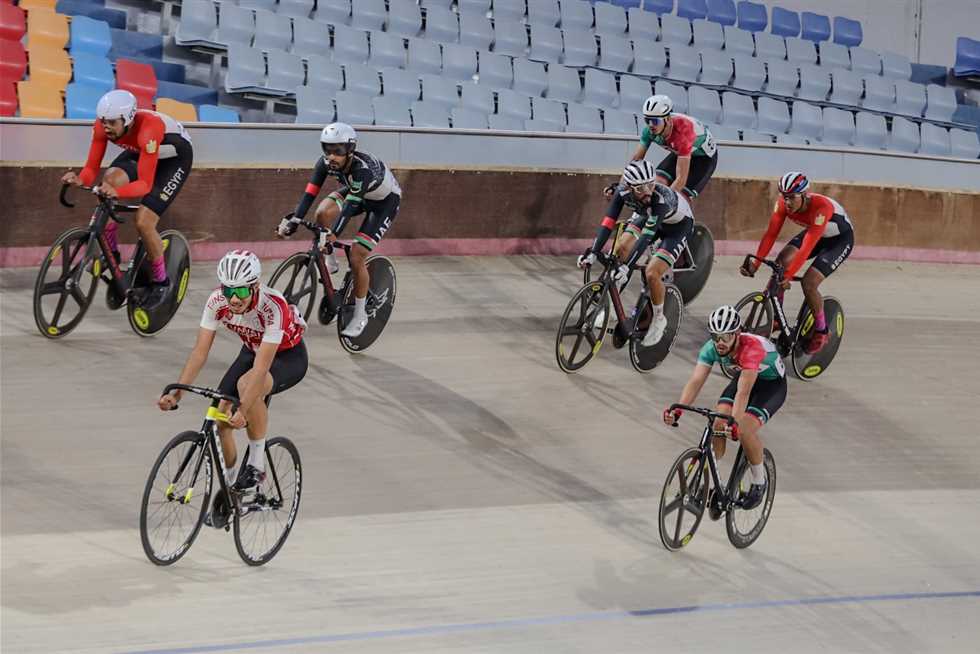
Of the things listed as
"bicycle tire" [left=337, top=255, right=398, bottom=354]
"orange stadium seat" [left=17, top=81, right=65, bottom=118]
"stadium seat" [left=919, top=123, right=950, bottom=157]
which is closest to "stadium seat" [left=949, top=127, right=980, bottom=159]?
"stadium seat" [left=919, top=123, right=950, bottom=157]

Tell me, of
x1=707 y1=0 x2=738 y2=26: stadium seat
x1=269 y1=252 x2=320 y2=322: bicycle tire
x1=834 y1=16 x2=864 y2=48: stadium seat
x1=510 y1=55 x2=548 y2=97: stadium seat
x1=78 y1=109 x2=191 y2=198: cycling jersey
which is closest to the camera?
x1=78 y1=109 x2=191 y2=198: cycling jersey

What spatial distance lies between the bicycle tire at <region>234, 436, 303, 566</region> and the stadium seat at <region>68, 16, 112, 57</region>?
733cm

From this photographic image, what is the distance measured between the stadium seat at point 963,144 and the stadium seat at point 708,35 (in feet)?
9.92

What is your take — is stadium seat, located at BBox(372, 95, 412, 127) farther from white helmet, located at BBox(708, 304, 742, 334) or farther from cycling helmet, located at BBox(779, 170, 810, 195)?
white helmet, located at BBox(708, 304, 742, 334)

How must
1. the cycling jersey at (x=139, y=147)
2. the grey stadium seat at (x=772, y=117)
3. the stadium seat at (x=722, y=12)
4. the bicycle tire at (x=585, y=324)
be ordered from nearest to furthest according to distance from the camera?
the cycling jersey at (x=139, y=147) < the bicycle tire at (x=585, y=324) < the grey stadium seat at (x=772, y=117) < the stadium seat at (x=722, y=12)

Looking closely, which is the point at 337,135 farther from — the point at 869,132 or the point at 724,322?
the point at 869,132

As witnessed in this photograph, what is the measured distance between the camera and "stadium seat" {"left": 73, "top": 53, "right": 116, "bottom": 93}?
40.9 ft

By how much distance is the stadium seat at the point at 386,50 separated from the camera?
14.4m

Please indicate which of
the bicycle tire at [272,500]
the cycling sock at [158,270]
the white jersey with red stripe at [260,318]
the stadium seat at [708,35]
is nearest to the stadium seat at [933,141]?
the stadium seat at [708,35]

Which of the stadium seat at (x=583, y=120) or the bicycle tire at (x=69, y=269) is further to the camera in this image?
the stadium seat at (x=583, y=120)

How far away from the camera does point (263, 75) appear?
43.7ft

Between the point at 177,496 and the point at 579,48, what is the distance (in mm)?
10735

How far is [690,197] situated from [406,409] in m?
3.33

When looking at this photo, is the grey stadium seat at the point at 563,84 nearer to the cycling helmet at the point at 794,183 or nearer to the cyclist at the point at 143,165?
the cycling helmet at the point at 794,183
